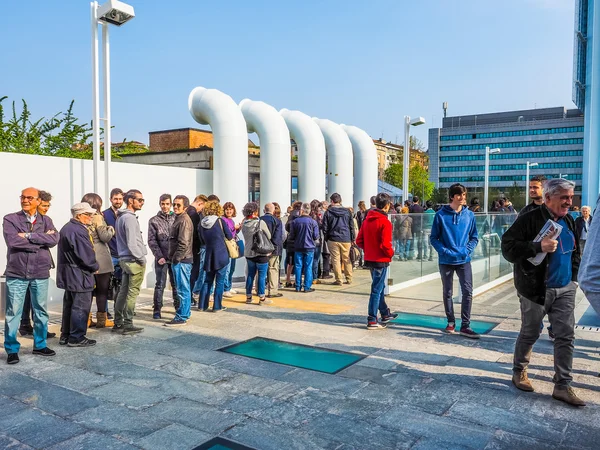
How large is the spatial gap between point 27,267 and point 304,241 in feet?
18.4

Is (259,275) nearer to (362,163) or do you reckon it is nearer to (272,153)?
(272,153)

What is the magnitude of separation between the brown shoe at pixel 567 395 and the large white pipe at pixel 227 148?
8.48m

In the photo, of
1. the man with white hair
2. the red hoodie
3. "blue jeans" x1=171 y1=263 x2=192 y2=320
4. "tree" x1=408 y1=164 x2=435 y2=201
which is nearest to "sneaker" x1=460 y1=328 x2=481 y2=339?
the red hoodie

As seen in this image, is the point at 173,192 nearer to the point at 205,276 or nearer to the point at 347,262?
the point at 205,276

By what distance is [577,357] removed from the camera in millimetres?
5980

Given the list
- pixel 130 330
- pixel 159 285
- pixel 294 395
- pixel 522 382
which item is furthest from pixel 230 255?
pixel 522 382

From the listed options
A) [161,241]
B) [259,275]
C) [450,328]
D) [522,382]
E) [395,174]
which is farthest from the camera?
[395,174]

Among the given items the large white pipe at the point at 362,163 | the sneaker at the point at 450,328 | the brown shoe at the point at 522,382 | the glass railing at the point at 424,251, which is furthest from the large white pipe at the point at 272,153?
the brown shoe at the point at 522,382

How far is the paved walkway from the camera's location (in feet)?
13.0

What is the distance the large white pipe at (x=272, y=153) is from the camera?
43.2ft

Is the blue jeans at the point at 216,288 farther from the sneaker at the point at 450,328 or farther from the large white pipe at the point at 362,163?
the large white pipe at the point at 362,163

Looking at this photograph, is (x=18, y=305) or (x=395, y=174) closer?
(x=18, y=305)

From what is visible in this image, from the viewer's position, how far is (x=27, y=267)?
5871mm

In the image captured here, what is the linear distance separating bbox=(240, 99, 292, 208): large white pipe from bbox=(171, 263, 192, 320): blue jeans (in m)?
5.68
